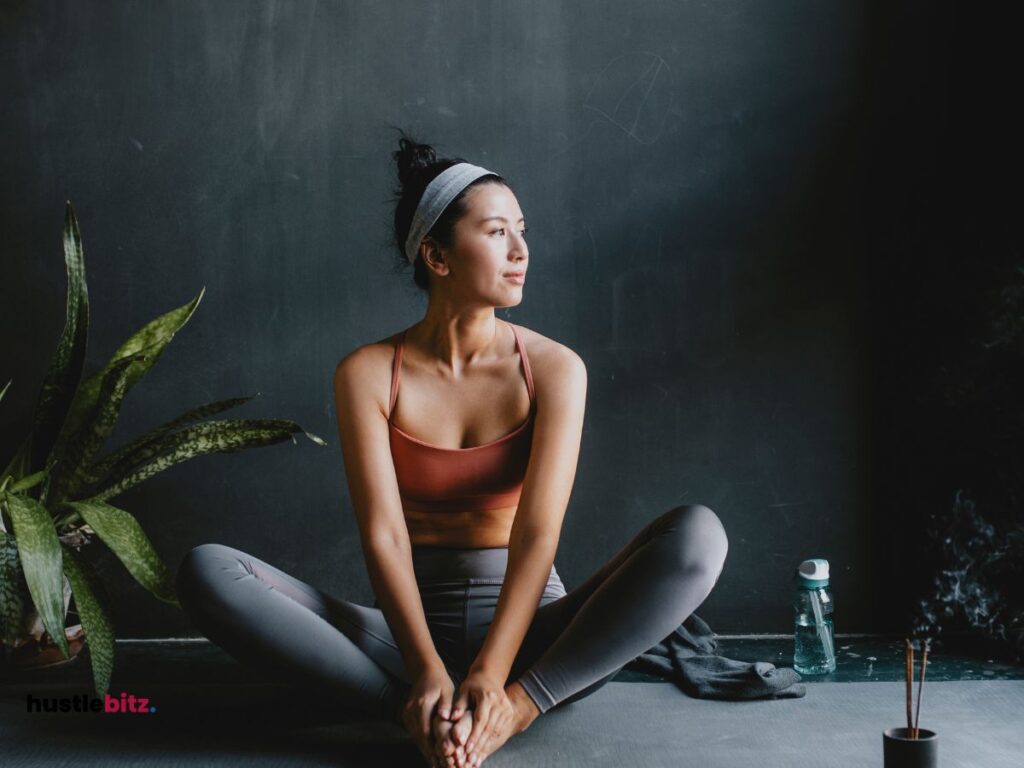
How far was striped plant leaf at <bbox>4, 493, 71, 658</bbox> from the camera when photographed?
180cm

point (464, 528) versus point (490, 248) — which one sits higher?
point (490, 248)

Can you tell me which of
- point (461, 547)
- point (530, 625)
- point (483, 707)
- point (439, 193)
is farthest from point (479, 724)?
point (439, 193)

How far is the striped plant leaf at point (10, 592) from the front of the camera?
1.89 m

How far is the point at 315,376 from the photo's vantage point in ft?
7.78

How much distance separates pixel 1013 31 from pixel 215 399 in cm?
196

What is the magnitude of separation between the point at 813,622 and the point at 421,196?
3.99 ft

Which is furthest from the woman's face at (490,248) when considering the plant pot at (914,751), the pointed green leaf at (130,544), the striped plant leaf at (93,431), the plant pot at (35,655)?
the plant pot at (35,655)

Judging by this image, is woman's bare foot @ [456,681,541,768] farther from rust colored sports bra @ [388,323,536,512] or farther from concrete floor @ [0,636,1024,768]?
rust colored sports bra @ [388,323,536,512]

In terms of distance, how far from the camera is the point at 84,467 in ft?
6.77

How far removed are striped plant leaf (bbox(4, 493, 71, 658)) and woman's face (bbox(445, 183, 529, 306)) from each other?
90 cm

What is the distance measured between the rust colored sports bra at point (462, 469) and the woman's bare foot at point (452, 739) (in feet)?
1.44

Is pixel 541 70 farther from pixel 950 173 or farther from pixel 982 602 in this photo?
pixel 982 602

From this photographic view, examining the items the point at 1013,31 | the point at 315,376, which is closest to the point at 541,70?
the point at 315,376

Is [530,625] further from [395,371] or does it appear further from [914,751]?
[914,751]
